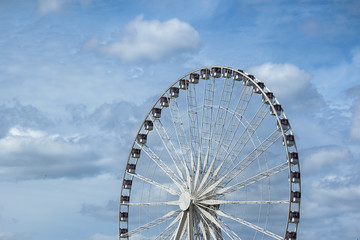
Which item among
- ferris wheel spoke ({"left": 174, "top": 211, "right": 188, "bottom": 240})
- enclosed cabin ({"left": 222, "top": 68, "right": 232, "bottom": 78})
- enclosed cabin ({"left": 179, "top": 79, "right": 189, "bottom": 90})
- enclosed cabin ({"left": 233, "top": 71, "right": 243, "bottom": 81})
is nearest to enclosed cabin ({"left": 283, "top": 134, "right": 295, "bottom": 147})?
enclosed cabin ({"left": 233, "top": 71, "right": 243, "bottom": 81})

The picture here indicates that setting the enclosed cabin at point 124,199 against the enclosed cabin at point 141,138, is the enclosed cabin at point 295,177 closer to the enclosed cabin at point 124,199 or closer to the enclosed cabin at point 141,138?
the enclosed cabin at point 141,138

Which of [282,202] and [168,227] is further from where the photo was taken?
[168,227]

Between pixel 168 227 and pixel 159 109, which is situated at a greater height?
pixel 159 109

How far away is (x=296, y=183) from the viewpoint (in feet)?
198

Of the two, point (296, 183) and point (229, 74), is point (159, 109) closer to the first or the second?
point (229, 74)

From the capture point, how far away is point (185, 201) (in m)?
64.9

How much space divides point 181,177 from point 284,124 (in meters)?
9.20

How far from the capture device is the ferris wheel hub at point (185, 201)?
64562 mm

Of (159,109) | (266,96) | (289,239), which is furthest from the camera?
(159,109)

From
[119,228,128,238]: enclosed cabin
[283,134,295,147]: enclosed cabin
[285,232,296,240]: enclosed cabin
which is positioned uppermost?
[283,134,295,147]: enclosed cabin

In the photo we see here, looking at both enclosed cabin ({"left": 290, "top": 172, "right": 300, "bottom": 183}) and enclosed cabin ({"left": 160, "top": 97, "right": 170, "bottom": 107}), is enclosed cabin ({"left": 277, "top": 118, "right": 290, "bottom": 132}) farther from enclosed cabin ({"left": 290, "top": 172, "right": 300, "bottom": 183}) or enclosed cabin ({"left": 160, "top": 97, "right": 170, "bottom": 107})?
enclosed cabin ({"left": 160, "top": 97, "right": 170, "bottom": 107})

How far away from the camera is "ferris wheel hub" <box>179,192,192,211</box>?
64562 mm

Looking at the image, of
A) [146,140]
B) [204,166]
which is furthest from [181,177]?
[146,140]

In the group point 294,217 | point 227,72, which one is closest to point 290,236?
point 294,217
